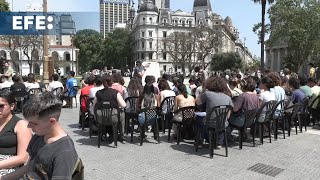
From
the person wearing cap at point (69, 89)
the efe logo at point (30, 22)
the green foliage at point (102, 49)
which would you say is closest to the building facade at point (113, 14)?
the green foliage at point (102, 49)

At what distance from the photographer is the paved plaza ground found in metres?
5.41

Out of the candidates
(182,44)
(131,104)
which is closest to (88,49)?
(182,44)

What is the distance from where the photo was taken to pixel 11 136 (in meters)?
3.39

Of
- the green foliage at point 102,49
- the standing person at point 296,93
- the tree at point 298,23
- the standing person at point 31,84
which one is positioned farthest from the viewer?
the green foliage at point 102,49

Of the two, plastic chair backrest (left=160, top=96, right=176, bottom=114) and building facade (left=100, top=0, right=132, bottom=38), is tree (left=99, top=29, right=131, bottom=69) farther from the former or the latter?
plastic chair backrest (left=160, top=96, right=176, bottom=114)

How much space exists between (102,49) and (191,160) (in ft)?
310

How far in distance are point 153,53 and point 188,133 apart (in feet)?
318

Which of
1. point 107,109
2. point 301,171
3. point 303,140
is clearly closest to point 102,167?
point 107,109

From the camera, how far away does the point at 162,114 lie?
8156 millimetres

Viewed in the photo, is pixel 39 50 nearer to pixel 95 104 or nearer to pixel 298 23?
pixel 298 23

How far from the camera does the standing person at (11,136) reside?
3.24 meters

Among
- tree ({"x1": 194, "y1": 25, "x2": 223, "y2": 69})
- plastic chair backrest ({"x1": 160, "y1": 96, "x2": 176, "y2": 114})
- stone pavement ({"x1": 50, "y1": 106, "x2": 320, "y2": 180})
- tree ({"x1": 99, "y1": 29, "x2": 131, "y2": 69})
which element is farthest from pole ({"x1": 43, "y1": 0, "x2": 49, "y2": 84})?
tree ({"x1": 99, "y1": 29, "x2": 131, "y2": 69})

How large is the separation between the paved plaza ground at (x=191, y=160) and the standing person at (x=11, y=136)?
6.49 feet

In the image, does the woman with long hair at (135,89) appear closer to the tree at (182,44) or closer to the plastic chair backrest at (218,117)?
the plastic chair backrest at (218,117)
